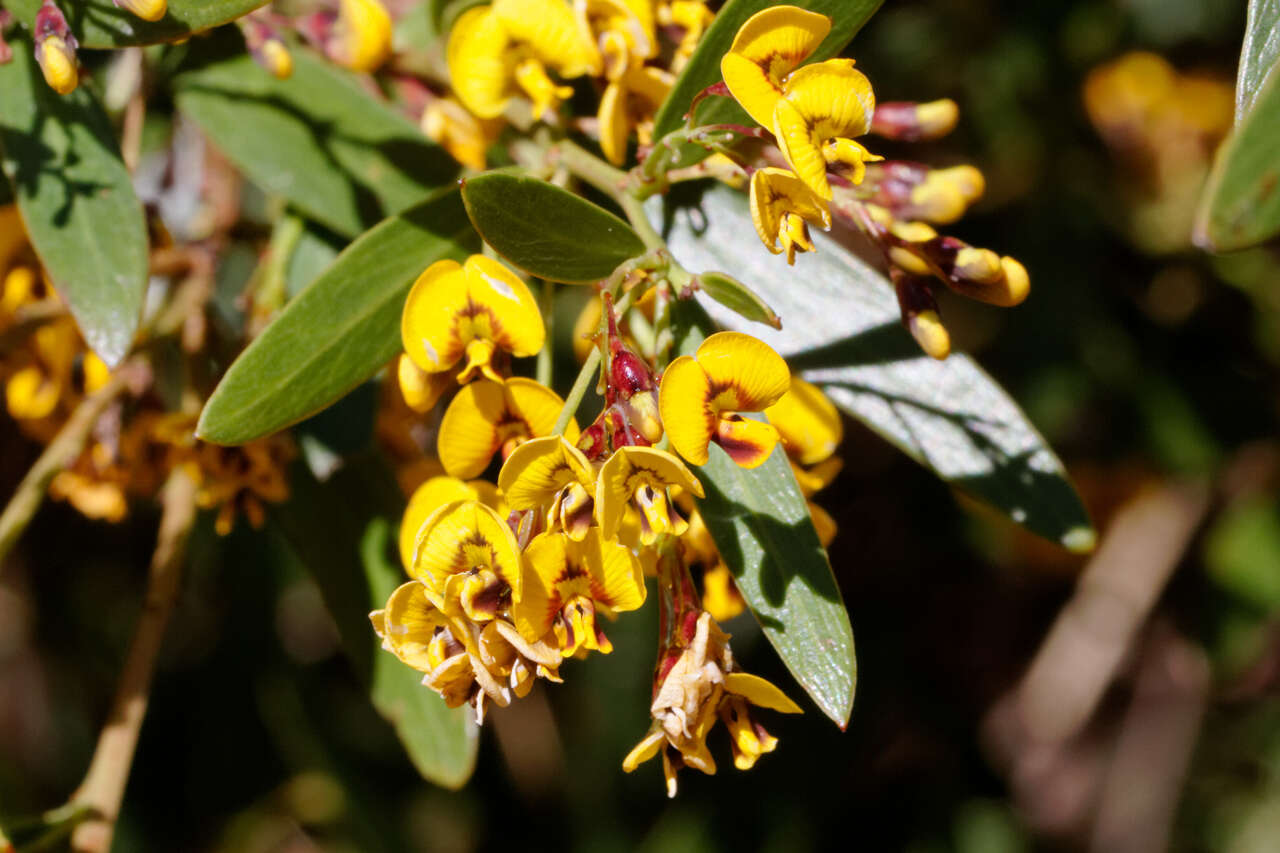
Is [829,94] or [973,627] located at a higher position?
[829,94]

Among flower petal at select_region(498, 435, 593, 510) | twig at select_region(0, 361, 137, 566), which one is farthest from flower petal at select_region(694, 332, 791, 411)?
twig at select_region(0, 361, 137, 566)

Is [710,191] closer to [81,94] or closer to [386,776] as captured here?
[81,94]

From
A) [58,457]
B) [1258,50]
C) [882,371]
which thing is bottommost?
[58,457]

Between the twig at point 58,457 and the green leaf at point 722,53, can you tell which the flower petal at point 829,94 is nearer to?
the green leaf at point 722,53

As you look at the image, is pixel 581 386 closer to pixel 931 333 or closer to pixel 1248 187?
pixel 931 333

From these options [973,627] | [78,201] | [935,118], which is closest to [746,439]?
[935,118]

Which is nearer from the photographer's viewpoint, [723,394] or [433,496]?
[723,394]

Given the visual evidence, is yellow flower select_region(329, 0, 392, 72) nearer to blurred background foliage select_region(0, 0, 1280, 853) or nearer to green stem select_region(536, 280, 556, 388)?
green stem select_region(536, 280, 556, 388)
